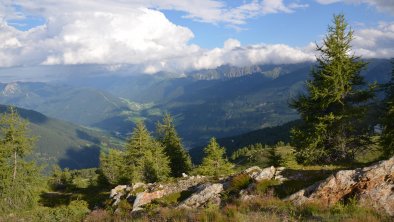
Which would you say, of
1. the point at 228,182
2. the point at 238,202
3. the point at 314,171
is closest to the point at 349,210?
the point at 238,202

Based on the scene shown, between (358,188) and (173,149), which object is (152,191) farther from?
(173,149)

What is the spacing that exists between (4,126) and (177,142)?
33.1 metres

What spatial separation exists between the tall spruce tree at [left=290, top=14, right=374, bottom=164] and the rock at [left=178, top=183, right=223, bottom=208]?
506 inches

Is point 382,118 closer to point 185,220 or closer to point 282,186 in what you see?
point 282,186

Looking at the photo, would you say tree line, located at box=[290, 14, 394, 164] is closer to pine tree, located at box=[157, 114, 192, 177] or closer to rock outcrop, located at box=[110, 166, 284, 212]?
rock outcrop, located at box=[110, 166, 284, 212]

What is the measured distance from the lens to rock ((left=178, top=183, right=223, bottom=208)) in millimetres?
20484

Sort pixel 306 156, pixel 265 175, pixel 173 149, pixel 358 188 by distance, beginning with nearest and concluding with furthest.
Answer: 1. pixel 358 188
2. pixel 265 175
3. pixel 306 156
4. pixel 173 149

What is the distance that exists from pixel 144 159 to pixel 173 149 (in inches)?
343

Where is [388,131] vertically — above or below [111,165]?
above

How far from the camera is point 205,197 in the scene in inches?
832

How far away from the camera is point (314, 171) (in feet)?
71.6

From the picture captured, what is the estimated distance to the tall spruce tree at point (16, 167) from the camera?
39.2 m

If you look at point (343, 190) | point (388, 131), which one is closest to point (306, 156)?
point (388, 131)

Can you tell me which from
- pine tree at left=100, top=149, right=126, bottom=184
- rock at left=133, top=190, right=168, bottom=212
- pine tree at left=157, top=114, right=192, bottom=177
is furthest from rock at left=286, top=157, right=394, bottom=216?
pine tree at left=100, top=149, right=126, bottom=184
